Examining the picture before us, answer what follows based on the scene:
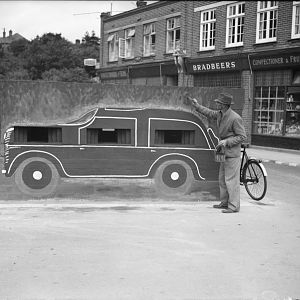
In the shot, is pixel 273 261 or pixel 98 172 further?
pixel 98 172

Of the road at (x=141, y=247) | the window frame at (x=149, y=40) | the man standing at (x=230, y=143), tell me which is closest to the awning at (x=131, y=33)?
the window frame at (x=149, y=40)

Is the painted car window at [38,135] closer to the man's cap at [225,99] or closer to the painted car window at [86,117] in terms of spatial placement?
the painted car window at [86,117]

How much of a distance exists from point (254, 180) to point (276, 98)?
11824 mm

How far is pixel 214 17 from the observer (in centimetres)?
2289

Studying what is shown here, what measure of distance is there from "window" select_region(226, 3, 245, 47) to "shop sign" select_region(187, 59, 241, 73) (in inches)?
30.8

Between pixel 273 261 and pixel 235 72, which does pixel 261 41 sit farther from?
pixel 273 261

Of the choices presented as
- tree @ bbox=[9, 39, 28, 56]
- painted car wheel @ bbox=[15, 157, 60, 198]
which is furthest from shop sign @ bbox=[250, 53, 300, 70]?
tree @ bbox=[9, 39, 28, 56]

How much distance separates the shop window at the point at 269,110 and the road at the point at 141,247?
37.8 ft

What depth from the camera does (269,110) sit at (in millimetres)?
20000

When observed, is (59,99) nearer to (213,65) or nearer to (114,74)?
(213,65)

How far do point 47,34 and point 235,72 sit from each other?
58280mm

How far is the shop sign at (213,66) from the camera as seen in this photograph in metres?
21.4

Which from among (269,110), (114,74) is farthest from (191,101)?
(114,74)

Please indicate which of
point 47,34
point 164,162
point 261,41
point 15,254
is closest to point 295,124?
point 261,41
